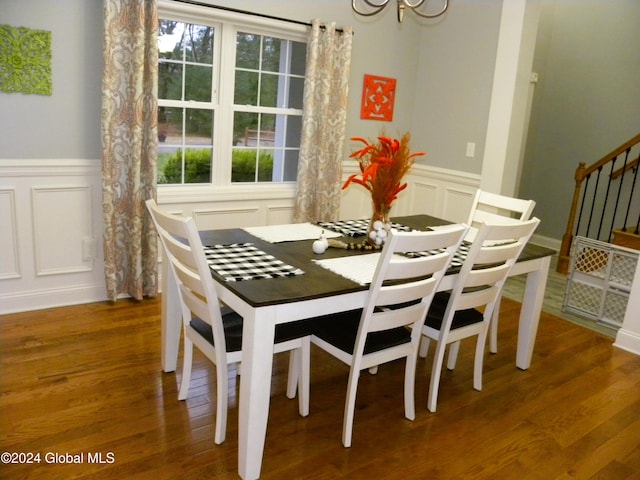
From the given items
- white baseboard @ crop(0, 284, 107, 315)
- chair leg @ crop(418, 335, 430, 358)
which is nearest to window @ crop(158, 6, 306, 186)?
white baseboard @ crop(0, 284, 107, 315)

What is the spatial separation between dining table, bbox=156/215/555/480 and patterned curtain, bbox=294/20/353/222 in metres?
1.48

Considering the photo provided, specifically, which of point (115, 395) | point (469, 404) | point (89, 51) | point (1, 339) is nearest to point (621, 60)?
point (469, 404)

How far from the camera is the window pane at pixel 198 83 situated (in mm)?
3727

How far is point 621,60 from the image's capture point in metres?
5.22

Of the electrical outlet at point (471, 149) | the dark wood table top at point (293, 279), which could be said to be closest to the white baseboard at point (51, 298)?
the dark wood table top at point (293, 279)

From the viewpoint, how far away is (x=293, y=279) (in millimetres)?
2049

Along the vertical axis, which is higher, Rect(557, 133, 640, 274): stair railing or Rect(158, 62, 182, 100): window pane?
Rect(158, 62, 182, 100): window pane

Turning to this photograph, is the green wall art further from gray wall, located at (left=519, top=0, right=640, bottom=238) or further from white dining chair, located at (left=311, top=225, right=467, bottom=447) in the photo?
gray wall, located at (left=519, top=0, right=640, bottom=238)

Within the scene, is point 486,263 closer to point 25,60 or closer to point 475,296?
point 475,296

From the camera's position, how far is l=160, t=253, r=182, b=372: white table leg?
2482 mm

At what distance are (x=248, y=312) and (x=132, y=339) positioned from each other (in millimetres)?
1501

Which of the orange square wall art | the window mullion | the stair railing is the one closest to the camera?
the window mullion

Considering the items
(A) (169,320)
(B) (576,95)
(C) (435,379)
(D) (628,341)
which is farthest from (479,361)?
(B) (576,95)

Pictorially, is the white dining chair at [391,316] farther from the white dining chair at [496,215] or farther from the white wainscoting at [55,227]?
the white wainscoting at [55,227]
